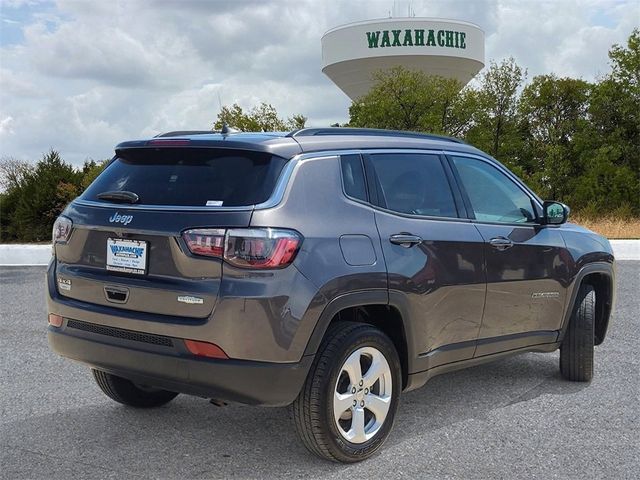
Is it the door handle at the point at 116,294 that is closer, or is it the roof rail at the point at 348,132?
the door handle at the point at 116,294

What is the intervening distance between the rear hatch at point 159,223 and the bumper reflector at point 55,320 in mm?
146

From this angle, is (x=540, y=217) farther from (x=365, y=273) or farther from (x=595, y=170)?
(x=595, y=170)

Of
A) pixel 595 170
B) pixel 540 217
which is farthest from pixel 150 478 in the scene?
pixel 595 170

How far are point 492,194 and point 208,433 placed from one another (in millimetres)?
2543

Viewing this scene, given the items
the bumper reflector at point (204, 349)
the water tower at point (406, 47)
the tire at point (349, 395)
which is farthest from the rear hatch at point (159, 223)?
the water tower at point (406, 47)

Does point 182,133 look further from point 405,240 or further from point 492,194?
point 492,194

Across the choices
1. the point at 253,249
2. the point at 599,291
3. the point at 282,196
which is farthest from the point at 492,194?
the point at 253,249

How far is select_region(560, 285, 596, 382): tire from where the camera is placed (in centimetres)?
569

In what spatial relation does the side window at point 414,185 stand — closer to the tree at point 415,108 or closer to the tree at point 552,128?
the tree at point 552,128

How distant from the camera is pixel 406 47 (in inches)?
1585

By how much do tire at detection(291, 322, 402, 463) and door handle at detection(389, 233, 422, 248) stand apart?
0.51 metres

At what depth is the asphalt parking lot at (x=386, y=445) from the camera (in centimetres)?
398

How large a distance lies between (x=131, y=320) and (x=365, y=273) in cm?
125

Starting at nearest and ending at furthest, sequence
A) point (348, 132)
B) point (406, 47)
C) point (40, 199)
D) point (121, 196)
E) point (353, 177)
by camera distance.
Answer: point (121, 196) < point (353, 177) < point (348, 132) < point (40, 199) < point (406, 47)
